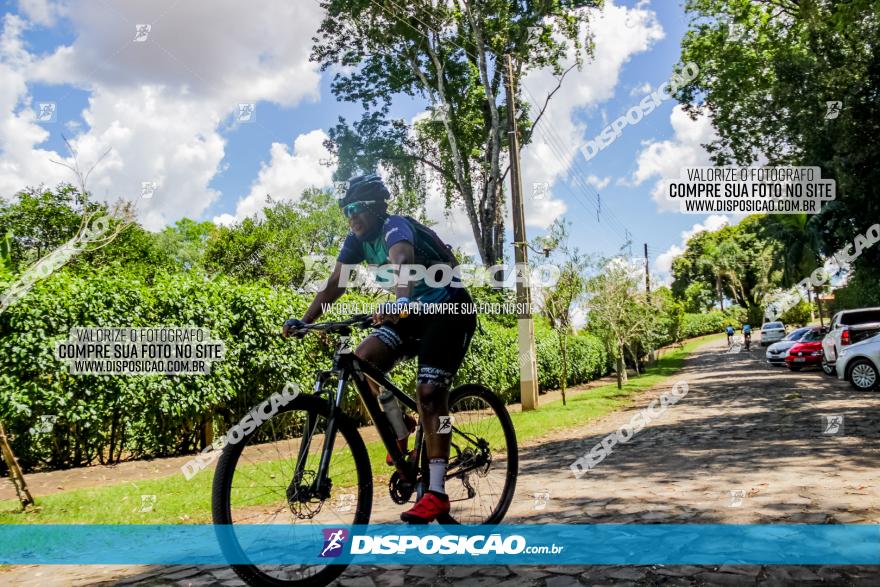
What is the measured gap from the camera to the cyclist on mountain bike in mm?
3469

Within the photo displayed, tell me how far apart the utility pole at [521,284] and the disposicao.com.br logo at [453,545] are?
1118 centimetres

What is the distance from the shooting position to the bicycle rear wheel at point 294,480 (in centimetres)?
288

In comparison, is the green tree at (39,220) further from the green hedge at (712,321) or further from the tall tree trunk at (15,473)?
the green hedge at (712,321)

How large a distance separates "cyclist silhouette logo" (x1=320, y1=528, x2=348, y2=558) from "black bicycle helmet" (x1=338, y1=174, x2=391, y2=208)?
6.23ft

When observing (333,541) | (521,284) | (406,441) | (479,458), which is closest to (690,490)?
(479,458)

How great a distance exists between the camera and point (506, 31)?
22.4 metres

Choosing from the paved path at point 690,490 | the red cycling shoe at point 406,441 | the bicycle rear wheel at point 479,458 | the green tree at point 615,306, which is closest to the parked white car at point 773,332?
the green tree at point 615,306

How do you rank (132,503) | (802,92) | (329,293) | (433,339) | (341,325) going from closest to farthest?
(341,325) → (433,339) → (329,293) → (132,503) → (802,92)

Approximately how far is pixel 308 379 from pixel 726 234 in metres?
91.2

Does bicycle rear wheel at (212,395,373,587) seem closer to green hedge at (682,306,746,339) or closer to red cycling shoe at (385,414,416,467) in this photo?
red cycling shoe at (385,414,416,467)

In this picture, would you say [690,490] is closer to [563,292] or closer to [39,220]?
[563,292]

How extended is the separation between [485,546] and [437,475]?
2.18ft

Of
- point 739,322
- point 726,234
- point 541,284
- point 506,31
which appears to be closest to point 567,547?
point 541,284

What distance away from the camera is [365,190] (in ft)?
12.1
